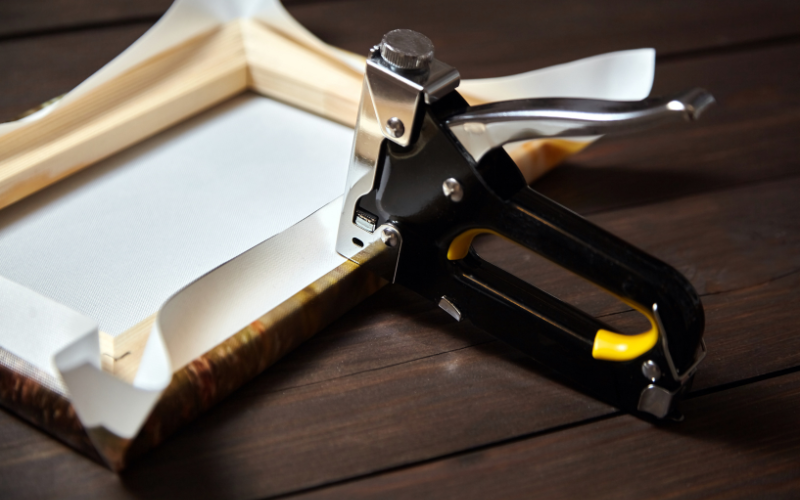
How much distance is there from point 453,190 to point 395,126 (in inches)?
1.9

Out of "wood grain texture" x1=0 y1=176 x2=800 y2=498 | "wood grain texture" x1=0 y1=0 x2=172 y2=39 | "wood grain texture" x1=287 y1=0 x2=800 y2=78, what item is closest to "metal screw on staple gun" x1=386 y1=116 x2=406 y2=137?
"wood grain texture" x1=0 y1=176 x2=800 y2=498

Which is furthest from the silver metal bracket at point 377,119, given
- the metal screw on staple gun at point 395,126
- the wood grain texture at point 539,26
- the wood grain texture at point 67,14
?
the wood grain texture at point 67,14

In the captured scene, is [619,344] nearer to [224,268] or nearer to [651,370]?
[651,370]

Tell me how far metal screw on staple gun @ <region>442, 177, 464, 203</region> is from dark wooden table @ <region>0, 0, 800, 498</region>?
0.09m

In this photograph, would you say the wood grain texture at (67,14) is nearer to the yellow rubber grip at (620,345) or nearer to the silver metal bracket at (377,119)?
the silver metal bracket at (377,119)

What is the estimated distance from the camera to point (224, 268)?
1.38 ft

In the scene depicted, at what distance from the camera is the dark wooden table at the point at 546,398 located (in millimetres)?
366

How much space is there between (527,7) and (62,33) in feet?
1.76

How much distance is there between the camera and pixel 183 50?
637 mm

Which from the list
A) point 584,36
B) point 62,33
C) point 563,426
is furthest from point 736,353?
point 62,33

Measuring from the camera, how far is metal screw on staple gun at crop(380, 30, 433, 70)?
1.29ft

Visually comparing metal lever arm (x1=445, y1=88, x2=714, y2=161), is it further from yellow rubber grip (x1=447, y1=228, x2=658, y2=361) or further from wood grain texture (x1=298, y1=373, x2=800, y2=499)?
wood grain texture (x1=298, y1=373, x2=800, y2=499)

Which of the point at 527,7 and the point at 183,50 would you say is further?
the point at 527,7

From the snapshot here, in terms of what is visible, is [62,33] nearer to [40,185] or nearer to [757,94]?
[40,185]
